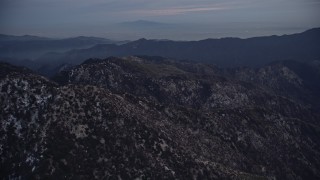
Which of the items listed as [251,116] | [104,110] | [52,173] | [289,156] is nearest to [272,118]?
[251,116]

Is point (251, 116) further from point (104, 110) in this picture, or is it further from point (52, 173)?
point (52, 173)

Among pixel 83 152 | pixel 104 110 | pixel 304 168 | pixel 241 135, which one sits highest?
pixel 104 110

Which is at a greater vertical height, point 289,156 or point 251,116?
point 251,116

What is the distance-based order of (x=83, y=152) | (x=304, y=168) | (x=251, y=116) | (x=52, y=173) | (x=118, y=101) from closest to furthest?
(x=52, y=173) < (x=83, y=152) < (x=118, y=101) < (x=304, y=168) < (x=251, y=116)

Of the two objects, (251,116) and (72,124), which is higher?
(72,124)

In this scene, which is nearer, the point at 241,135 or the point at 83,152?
the point at 83,152

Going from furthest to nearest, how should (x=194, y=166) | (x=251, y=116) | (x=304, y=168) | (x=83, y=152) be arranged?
(x=251, y=116) → (x=304, y=168) → (x=194, y=166) → (x=83, y=152)

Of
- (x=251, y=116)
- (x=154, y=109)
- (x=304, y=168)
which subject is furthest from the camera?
(x=251, y=116)

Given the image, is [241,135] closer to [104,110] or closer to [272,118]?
[272,118]

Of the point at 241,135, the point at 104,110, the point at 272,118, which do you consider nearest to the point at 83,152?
the point at 104,110
